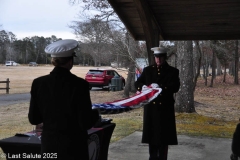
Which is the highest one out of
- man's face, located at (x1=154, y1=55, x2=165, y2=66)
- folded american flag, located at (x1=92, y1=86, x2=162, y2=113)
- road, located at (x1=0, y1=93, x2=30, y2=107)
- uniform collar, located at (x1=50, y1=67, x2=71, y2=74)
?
man's face, located at (x1=154, y1=55, x2=165, y2=66)

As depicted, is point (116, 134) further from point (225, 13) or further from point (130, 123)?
point (225, 13)

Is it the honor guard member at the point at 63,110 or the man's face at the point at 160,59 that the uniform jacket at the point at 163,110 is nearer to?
A: the man's face at the point at 160,59

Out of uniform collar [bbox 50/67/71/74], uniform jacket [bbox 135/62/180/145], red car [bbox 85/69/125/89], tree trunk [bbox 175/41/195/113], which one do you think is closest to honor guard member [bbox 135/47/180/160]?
uniform jacket [bbox 135/62/180/145]

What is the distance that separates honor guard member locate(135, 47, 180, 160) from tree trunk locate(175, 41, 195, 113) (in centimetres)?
720

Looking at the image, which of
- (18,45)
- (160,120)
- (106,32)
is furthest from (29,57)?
(160,120)

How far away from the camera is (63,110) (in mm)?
2826

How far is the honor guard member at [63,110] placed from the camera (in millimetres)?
2822

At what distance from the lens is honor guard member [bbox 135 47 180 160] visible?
4.80 meters

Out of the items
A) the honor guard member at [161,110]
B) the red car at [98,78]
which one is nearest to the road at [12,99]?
the red car at [98,78]

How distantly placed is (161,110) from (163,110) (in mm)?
29

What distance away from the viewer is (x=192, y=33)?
23.8 ft

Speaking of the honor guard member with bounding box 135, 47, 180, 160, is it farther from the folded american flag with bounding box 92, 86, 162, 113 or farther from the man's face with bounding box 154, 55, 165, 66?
the folded american flag with bounding box 92, 86, 162, 113

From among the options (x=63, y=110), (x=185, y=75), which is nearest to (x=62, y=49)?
(x=63, y=110)

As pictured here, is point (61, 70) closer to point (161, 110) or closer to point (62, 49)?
point (62, 49)
